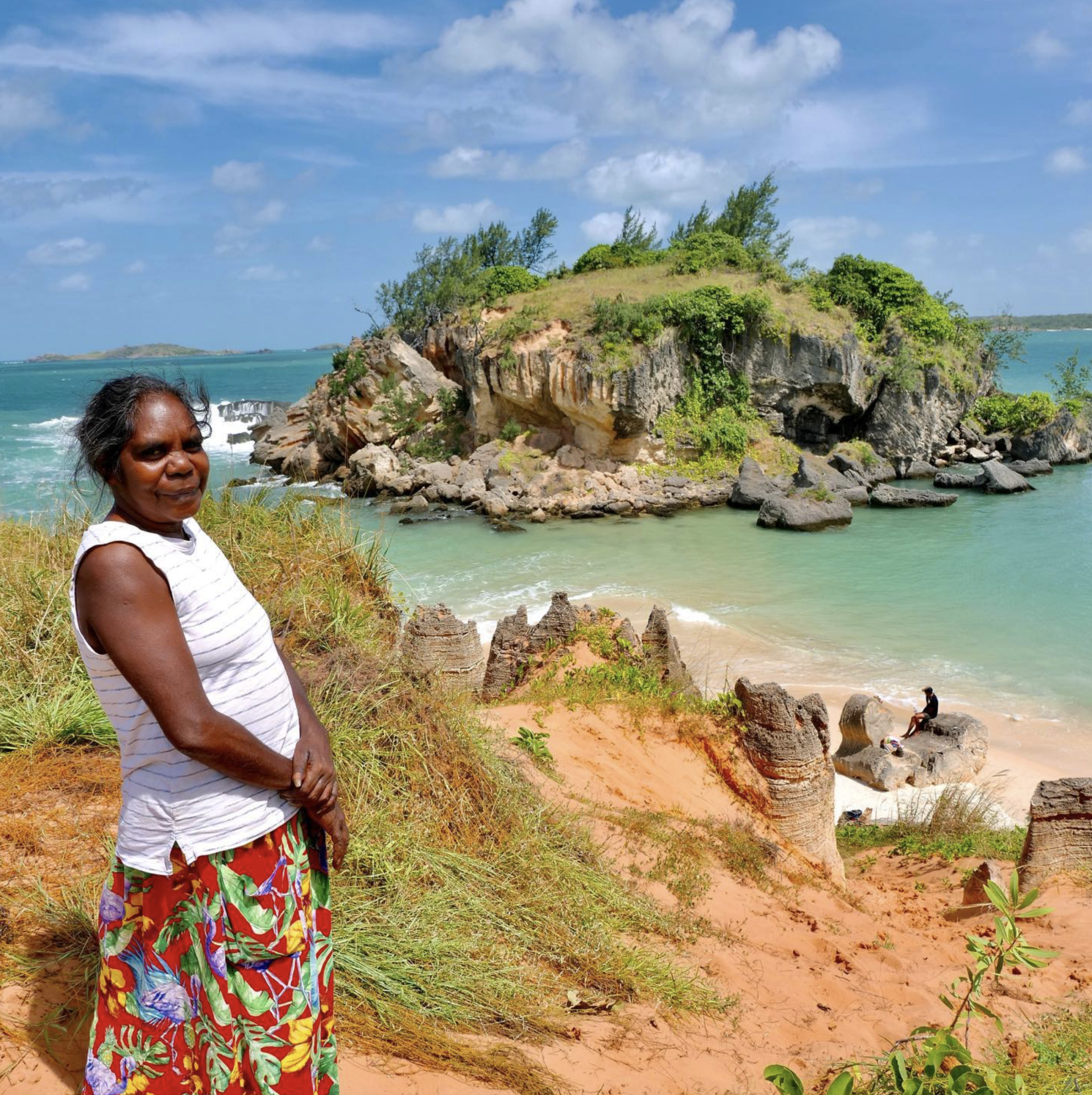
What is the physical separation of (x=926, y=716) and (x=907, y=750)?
1.16 m

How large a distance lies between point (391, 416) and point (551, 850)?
90.7ft

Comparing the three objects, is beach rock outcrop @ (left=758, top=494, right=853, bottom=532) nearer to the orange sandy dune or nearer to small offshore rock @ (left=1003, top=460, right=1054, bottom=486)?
small offshore rock @ (left=1003, top=460, right=1054, bottom=486)

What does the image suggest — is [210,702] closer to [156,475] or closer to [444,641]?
[156,475]

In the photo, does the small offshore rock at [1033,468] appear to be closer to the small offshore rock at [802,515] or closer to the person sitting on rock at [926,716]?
the small offshore rock at [802,515]

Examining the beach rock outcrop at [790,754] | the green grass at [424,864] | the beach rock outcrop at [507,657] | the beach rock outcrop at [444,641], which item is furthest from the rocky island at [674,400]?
the green grass at [424,864]

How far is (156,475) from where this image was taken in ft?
6.54

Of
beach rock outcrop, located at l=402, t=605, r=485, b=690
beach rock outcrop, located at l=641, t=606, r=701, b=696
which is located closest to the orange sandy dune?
beach rock outcrop, located at l=641, t=606, r=701, b=696

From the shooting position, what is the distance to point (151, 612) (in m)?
1.82

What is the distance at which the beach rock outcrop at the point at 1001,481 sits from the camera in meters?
28.7

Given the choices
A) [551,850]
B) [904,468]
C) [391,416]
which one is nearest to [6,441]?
[391,416]

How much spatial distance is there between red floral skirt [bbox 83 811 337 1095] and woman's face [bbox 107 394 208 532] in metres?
0.78

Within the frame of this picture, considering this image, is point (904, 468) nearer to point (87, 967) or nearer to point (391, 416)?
point (391, 416)

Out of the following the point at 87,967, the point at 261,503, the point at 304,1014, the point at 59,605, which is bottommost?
the point at 87,967

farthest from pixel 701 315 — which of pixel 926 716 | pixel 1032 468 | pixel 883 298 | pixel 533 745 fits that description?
pixel 533 745
